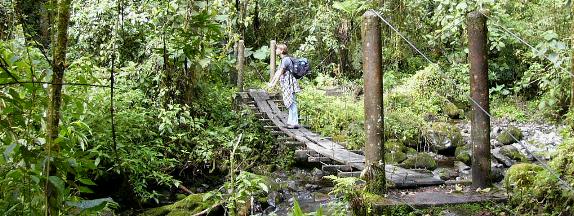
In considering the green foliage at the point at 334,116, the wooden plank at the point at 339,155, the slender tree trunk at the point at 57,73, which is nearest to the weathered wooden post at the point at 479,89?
the wooden plank at the point at 339,155

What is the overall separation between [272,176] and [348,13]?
615cm

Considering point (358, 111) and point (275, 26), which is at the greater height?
point (275, 26)

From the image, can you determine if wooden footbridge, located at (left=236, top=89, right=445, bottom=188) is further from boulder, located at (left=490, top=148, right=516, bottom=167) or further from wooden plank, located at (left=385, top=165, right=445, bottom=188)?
boulder, located at (left=490, top=148, right=516, bottom=167)

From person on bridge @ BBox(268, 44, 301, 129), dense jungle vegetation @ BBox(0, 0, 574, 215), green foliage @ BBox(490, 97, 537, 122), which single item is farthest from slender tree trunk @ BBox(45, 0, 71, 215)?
green foliage @ BBox(490, 97, 537, 122)

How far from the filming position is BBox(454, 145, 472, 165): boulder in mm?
8312

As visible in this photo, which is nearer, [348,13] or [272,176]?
[272,176]

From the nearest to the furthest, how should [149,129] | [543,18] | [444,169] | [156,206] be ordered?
[156,206], [149,129], [444,169], [543,18]

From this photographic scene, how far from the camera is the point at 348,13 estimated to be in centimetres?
1273

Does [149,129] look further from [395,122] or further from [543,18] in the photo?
[543,18]

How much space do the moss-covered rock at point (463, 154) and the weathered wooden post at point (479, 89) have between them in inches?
126

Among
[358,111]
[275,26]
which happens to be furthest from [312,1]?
[358,111]

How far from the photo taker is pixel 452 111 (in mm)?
11484

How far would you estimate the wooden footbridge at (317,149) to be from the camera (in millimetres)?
5926

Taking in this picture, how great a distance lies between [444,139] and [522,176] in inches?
176
